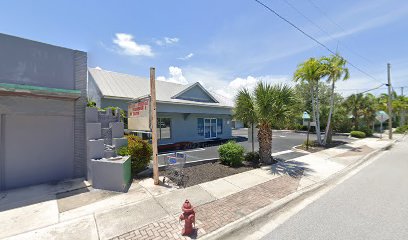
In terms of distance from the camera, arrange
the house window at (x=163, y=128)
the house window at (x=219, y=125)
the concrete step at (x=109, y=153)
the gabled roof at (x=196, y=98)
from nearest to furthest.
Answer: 1. the concrete step at (x=109, y=153)
2. the house window at (x=163, y=128)
3. the gabled roof at (x=196, y=98)
4. the house window at (x=219, y=125)

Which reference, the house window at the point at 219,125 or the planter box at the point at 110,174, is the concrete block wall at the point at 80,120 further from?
the house window at the point at 219,125

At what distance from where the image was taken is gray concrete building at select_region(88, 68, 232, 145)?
13.6m

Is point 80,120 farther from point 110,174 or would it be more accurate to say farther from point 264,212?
point 264,212

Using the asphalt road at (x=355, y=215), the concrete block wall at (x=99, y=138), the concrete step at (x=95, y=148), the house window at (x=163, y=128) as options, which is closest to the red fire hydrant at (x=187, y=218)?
the asphalt road at (x=355, y=215)

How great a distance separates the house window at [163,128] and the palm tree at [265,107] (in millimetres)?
7192

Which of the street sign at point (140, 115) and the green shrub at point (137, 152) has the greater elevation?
the street sign at point (140, 115)

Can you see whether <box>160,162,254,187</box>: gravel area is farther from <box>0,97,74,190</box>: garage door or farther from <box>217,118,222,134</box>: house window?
<box>217,118,222,134</box>: house window

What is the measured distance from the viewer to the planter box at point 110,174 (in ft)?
21.0

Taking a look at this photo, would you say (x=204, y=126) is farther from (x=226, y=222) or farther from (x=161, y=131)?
(x=226, y=222)

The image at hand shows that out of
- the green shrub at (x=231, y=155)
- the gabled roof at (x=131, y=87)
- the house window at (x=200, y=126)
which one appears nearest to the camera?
the green shrub at (x=231, y=155)

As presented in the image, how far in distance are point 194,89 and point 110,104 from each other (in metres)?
7.52

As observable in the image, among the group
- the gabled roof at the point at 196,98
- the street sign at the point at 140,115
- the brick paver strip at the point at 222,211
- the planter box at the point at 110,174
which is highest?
the gabled roof at the point at 196,98

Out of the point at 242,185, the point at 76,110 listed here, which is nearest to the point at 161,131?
the point at 76,110

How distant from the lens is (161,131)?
15.8 meters
